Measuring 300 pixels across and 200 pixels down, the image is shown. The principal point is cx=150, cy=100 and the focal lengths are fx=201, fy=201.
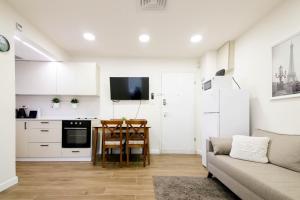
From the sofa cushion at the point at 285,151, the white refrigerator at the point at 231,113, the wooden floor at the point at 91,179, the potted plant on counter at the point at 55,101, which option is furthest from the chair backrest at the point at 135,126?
the sofa cushion at the point at 285,151

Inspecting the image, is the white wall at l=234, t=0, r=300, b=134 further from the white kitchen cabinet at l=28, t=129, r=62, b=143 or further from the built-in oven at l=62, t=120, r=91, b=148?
the white kitchen cabinet at l=28, t=129, r=62, b=143

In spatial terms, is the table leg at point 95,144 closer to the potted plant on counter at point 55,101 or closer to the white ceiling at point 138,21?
the potted plant on counter at point 55,101

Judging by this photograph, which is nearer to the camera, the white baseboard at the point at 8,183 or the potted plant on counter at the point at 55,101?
the white baseboard at the point at 8,183

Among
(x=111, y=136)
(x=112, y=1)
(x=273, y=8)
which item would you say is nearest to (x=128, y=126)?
(x=111, y=136)

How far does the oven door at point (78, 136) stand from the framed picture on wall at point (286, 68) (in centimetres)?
345

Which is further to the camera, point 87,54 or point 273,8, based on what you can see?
point 87,54

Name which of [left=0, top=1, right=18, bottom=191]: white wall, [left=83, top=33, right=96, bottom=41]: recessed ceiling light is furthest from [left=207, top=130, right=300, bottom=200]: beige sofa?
[left=83, top=33, right=96, bottom=41]: recessed ceiling light

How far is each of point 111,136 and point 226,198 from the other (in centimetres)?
245

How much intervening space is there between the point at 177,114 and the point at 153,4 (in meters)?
2.99

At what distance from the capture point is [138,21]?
10.0 feet

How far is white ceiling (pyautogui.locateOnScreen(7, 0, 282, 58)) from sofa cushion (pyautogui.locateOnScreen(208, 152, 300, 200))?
198cm

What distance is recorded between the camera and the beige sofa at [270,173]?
5.35 ft

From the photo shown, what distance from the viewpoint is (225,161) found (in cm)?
253

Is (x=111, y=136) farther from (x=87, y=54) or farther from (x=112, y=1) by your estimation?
(x=112, y=1)
